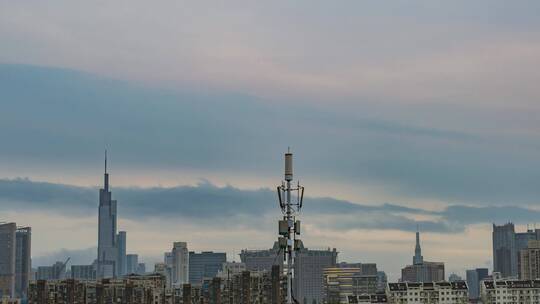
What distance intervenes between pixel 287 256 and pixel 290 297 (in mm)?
1286

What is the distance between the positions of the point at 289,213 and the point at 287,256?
1271 mm

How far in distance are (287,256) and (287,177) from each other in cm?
232

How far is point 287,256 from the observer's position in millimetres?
33156

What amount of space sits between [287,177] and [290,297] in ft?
11.7

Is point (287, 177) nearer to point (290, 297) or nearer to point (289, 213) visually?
point (289, 213)

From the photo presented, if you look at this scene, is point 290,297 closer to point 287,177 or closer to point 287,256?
point 287,256

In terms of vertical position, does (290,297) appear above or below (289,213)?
below

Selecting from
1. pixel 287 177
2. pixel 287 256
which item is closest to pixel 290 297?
pixel 287 256

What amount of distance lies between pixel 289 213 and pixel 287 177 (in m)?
1.09

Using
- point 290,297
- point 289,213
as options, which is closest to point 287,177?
point 289,213

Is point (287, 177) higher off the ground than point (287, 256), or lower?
higher

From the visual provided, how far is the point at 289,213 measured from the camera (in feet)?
109

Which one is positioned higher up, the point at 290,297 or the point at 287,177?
the point at 287,177

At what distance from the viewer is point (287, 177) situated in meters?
33.2
